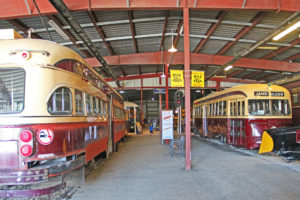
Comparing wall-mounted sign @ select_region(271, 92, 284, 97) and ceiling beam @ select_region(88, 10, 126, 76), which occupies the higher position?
ceiling beam @ select_region(88, 10, 126, 76)

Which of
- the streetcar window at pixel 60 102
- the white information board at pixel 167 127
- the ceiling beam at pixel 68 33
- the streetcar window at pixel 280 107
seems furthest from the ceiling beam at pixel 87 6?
the white information board at pixel 167 127

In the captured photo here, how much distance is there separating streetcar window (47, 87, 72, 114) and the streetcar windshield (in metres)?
8.21

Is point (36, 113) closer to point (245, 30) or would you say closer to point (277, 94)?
point (277, 94)

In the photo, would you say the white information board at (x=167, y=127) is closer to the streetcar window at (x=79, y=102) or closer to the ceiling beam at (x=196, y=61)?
the ceiling beam at (x=196, y=61)

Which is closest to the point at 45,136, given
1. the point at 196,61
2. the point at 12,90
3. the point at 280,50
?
the point at 12,90

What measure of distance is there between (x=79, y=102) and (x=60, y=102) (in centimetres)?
73

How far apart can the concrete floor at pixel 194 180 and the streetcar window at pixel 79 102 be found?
190 cm

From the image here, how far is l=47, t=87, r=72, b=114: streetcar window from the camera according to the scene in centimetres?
433

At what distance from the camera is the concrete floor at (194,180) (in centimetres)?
507

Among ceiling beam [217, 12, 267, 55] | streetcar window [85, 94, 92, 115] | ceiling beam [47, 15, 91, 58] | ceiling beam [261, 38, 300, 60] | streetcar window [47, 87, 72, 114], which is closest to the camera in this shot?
streetcar window [47, 87, 72, 114]

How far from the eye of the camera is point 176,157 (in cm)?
970

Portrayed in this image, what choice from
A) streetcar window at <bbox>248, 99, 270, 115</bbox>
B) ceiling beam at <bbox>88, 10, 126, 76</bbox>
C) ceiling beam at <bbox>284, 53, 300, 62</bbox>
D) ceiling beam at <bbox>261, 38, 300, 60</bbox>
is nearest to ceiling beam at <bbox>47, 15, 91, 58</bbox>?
ceiling beam at <bbox>88, 10, 126, 76</bbox>

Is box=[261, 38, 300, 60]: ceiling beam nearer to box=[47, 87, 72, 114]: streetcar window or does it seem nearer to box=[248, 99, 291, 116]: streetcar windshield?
box=[248, 99, 291, 116]: streetcar windshield

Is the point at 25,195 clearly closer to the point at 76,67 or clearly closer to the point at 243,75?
the point at 76,67
